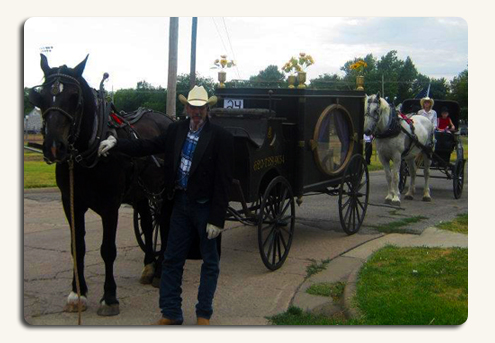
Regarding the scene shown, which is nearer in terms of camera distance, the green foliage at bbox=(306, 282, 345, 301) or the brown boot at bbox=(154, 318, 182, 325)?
the brown boot at bbox=(154, 318, 182, 325)

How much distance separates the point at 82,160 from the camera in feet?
18.4

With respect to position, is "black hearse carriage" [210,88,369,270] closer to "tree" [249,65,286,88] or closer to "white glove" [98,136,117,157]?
"tree" [249,65,286,88]

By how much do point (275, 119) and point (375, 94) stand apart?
183 inches

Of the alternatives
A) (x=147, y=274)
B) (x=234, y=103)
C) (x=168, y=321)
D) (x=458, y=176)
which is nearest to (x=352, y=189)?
(x=234, y=103)

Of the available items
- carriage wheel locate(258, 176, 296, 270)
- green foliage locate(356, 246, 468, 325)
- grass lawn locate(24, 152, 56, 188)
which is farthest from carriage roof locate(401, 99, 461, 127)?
grass lawn locate(24, 152, 56, 188)

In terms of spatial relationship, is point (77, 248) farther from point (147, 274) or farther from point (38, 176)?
point (38, 176)

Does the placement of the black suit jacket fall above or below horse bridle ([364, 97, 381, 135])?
below

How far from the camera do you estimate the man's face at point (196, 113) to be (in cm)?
548

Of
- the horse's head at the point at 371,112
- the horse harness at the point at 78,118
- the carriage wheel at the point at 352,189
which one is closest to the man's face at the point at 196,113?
the horse harness at the point at 78,118

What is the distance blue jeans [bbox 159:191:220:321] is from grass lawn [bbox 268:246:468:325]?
756mm

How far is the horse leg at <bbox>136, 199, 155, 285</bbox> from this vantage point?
704 cm

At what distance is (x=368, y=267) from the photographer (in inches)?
289

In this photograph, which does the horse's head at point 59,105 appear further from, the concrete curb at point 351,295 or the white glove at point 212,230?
the concrete curb at point 351,295

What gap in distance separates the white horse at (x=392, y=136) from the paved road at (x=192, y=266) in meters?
0.88
